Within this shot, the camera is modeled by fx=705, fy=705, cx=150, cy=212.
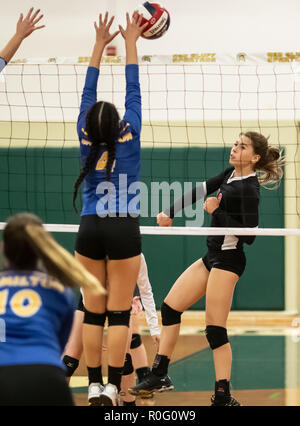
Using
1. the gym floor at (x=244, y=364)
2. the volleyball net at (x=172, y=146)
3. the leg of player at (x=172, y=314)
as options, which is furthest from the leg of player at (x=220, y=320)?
the volleyball net at (x=172, y=146)

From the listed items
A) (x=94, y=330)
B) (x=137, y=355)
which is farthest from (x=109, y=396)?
(x=137, y=355)

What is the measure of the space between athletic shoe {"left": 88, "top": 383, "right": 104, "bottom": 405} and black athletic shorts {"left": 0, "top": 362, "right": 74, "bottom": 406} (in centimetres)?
153

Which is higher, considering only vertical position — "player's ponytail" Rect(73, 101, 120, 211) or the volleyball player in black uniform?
"player's ponytail" Rect(73, 101, 120, 211)

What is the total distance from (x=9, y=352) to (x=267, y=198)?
24.3ft

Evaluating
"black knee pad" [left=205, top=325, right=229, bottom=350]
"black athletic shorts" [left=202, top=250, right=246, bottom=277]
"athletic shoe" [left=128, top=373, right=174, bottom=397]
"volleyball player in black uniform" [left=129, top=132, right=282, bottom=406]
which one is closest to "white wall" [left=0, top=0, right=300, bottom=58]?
"volleyball player in black uniform" [left=129, top=132, right=282, bottom=406]

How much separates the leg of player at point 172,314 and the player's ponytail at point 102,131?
1192 mm

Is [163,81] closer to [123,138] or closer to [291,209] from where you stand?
[291,209]

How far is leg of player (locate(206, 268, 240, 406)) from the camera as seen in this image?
15.1 feet

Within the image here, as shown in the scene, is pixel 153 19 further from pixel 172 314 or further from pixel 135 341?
pixel 135 341

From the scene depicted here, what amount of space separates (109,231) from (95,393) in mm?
928

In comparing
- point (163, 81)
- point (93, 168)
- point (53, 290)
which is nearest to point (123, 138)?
point (93, 168)

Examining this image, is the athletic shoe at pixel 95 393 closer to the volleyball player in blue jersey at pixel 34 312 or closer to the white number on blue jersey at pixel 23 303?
the volleyball player in blue jersey at pixel 34 312

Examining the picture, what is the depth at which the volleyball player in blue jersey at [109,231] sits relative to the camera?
397 centimetres

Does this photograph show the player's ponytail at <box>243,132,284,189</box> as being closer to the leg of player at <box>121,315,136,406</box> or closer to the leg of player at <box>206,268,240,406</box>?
the leg of player at <box>206,268,240,406</box>
